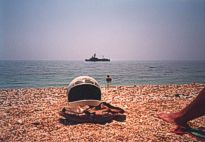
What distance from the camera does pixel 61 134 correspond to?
10.4 m

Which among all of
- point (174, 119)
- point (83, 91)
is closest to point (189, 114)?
point (174, 119)

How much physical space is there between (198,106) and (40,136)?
6.74 m

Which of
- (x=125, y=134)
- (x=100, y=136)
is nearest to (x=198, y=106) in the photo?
(x=125, y=134)

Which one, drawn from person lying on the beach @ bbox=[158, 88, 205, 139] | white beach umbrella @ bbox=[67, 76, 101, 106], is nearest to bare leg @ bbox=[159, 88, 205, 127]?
person lying on the beach @ bbox=[158, 88, 205, 139]

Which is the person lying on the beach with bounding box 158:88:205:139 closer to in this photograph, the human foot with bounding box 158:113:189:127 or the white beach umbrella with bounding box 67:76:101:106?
the human foot with bounding box 158:113:189:127

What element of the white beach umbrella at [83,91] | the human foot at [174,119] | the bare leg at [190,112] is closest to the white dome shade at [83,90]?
the white beach umbrella at [83,91]

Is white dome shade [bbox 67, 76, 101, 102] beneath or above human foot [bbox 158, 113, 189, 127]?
above

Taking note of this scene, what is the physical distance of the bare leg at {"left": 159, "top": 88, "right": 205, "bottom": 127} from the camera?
1055 centimetres

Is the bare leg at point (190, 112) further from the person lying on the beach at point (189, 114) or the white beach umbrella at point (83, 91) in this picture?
the white beach umbrella at point (83, 91)

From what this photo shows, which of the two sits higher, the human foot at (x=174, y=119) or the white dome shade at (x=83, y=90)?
the white dome shade at (x=83, y=90)

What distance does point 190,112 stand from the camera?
11172 mm

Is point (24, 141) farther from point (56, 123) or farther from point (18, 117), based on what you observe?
point (18, 117)

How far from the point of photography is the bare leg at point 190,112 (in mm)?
10555

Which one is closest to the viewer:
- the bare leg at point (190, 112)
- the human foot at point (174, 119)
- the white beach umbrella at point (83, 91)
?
the bare leg at point (190, 112)
